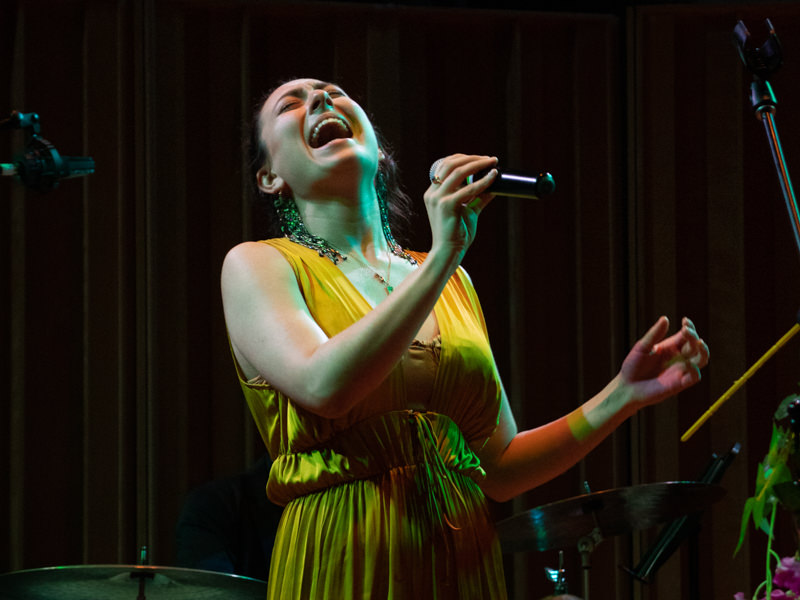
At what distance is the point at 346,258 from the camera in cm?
154

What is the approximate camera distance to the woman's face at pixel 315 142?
157 centimetres

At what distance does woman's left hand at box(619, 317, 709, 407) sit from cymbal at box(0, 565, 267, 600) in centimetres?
93

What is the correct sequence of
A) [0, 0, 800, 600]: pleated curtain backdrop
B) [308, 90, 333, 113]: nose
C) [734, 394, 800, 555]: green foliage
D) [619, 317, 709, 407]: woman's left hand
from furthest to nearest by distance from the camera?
[0, 0, 800, 600]: pleated curtain backdrop, [308, 90, 333, 113]: nose, [619, 317, 709, 407]: woman's left hand, [734, 394, 800, 555]: green foliage

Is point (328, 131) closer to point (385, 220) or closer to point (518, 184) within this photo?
point (385, 220)

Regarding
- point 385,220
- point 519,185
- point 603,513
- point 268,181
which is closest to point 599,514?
point 603,513

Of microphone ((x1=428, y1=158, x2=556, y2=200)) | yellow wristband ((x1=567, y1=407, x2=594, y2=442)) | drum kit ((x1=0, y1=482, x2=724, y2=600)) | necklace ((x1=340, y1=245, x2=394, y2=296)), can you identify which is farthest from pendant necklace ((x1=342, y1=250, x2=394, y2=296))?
drum kit ((x1=0, y1=482, x2=724, y2=600))

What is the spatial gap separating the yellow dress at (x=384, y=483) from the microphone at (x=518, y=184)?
22 centimetres

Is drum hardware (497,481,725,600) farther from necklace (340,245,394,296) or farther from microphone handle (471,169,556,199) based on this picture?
microphone handle (471,169,556,199)

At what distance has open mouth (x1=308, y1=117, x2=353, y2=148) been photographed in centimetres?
162

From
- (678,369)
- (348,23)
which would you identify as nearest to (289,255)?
(678,369)

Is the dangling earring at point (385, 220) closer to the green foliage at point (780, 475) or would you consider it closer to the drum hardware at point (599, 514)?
the green foliage at point (780, 475)

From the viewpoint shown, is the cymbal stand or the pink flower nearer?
the pink flower

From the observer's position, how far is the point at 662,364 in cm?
155

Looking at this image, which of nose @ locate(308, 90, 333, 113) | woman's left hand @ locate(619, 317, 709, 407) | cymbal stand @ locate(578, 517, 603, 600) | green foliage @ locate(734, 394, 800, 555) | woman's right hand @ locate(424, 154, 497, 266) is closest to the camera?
green foliage @ locate(734, 394, 800, 555)
